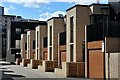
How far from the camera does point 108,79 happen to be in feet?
74.8

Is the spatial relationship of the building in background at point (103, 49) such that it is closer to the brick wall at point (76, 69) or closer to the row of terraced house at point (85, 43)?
the row of terraced house at point (85, 43)

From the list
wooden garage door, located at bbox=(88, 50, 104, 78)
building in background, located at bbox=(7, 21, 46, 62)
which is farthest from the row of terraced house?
building in background, located at bbox=(7, 21, 46, 62)

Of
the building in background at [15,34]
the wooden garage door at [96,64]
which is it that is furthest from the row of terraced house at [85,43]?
the building in background at [15,34]

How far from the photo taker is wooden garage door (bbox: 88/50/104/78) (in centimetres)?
2558

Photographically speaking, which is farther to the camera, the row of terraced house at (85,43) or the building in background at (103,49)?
the row of terraced house at (85,43)

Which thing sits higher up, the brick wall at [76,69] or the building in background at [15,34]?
the building in background at [15,34]

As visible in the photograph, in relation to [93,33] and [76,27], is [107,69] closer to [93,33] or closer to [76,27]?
[93,33]

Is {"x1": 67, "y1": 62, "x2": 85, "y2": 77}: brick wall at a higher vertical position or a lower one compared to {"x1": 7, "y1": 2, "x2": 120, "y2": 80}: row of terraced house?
lower

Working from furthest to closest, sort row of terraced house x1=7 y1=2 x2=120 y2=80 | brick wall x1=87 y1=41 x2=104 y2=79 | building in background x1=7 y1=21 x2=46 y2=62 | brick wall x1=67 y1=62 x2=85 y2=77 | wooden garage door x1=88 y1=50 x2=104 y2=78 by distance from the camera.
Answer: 1. building in background x1=7 y1=21 x2=46 y2=62
2. brick wall x1=67 y1=62 x2=85 y2=77
3. brick wall x1=87 y1=41 x2=104 y2=79
4. wooden garage door x1=88 y1=50 x2=104 y2=78
5. row of terraced house x1=7 y1=2 x2=120 y2=80

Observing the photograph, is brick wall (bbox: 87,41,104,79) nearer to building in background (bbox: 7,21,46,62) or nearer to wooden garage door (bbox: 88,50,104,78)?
wooden garage door (bbox: 88,50,104,78)

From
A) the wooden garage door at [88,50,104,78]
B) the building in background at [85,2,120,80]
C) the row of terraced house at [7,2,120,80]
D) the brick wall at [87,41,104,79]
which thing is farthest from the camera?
the brick wall at [87,41,104,79]

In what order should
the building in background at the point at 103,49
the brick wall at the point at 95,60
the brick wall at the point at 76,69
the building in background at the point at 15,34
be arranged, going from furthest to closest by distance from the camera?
the building in background at the point at 15,34, the brick wall at the point at 76,69, the brick wall at the point at 95,60, the building in background at the point at 103,49

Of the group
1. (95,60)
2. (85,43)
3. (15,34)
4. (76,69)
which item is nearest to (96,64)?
(95,60)

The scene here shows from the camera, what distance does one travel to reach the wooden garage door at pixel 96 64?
2558cm
